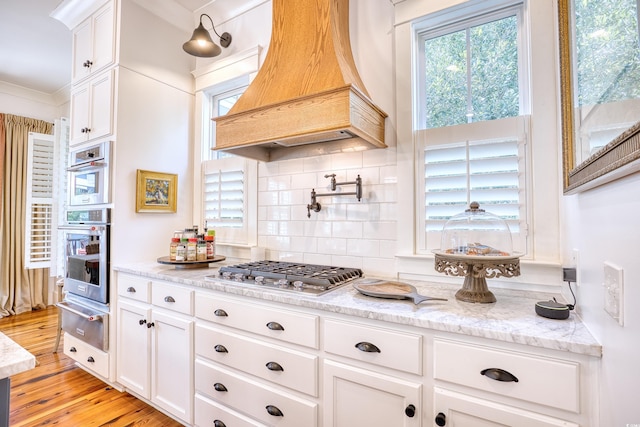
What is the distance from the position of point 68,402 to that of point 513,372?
9.00ft

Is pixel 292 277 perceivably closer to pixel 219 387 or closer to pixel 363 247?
pixel 363 247

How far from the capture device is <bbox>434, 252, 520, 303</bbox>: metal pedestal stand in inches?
48.8

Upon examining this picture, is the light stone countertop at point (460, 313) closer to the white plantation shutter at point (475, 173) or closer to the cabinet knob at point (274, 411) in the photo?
the white plantation shutter at point (475, 173)

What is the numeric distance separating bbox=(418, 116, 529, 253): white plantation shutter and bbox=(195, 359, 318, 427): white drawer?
1040 millimetres

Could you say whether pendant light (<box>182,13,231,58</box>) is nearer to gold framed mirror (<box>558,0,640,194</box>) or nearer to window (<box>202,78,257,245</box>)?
window (<box>202,78,257,245</box>)

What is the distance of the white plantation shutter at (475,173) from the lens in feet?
5.06

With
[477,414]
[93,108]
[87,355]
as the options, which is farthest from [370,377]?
[93,108]

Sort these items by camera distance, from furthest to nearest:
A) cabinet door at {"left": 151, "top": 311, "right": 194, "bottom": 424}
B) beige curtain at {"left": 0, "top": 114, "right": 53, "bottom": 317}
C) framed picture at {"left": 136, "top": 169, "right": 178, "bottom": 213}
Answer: beige curtain at {"left": 0, "top": 114, "right": 53, "bottom": 317} → framed picture at {"left": 136, "top": 169, "right": 178, "bottom": 213} → cabinet door at {"left": 151, "top": 311, "right": 194, "bottom": 424}

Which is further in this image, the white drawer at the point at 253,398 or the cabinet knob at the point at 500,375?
the white drawer at the point at 253,398

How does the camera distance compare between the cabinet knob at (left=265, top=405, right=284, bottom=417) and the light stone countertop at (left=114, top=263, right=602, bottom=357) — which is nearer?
the light stone countertop at (left=114, top=263, right=602, bottom=357)

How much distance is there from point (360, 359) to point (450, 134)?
1.24 meters

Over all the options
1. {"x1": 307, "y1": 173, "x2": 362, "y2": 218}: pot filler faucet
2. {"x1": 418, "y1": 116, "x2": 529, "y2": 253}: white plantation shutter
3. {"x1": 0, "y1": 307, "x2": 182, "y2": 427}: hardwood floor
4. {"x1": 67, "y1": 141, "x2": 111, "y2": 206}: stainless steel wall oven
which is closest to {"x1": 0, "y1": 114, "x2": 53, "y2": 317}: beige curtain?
{"x1": 0, "y1": 307, "x2": 182, "y2": 427}: hardwood floor

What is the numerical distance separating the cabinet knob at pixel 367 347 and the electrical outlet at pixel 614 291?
72 cm

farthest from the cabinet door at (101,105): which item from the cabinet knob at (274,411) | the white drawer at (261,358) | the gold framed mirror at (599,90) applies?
the gold framed mirror at (599,90)
